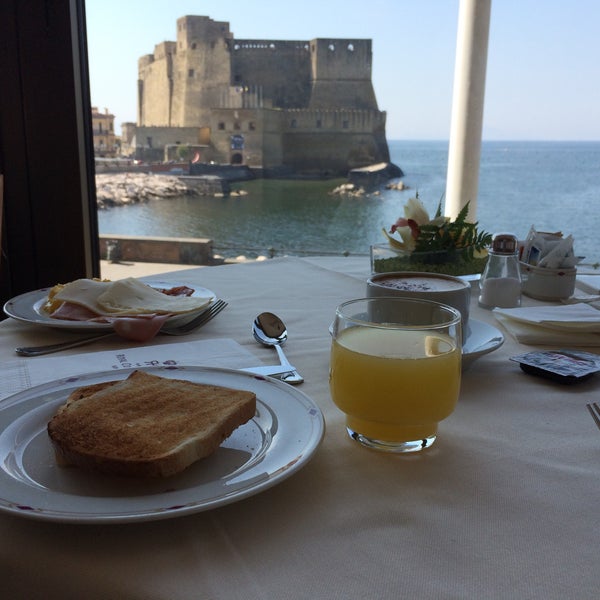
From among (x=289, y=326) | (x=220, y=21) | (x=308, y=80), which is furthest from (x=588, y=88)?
(x=289, y=326)

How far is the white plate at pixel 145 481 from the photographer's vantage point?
28 cm

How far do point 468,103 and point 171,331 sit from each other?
234 centimetres

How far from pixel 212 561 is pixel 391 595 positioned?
0.08 metres

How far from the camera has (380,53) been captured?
58.0ft

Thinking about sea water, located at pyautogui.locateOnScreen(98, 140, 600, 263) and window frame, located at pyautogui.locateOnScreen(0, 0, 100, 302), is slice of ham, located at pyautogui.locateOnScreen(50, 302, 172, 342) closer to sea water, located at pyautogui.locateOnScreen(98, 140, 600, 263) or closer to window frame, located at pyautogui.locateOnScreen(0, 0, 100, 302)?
window frame, located at pyautogui.locateOnScreen(0, 0, 100, 302)

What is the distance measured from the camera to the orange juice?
368 millimetres

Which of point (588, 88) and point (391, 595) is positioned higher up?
point (588, 88)

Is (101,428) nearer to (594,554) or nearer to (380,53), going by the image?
(594,554)

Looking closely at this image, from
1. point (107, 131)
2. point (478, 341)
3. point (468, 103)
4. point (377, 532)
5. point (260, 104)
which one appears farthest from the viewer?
point (260, 104)

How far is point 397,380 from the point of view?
14.6 inches

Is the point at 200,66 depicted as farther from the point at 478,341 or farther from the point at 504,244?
the point at 478,341

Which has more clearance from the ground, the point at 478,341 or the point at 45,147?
the point at 45,147

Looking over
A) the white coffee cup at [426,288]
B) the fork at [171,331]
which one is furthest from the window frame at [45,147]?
the white coffee cup at [426,288]

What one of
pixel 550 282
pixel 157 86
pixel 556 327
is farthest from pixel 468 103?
pixel 157 86
